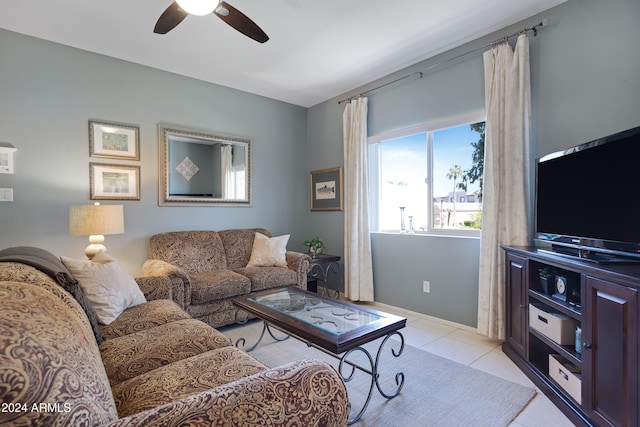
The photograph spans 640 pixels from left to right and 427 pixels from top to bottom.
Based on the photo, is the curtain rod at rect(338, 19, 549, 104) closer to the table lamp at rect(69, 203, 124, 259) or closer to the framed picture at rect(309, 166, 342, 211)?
the framed picture at rect(309, 166, 342, 211)

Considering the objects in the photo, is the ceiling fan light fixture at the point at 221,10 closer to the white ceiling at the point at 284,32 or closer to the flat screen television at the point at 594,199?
the white ceiling at the point at 284,32

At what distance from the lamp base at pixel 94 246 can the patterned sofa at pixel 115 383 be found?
160cm

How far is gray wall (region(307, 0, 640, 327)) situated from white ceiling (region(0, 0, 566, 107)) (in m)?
0.25

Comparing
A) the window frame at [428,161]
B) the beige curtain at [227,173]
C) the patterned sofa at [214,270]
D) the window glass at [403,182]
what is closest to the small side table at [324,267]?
the patterned sofa at [214,270]

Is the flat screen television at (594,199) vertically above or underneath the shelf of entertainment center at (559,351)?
above

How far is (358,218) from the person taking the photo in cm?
393

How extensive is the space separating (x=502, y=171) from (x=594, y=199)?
0.90 metres

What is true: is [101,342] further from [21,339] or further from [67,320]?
[21,339]

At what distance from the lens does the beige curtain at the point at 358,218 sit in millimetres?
3867

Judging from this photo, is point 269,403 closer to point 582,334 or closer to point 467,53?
point 582,334

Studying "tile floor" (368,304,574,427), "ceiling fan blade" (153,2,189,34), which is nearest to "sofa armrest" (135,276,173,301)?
"ceiling fan blade" (153,2,189,34)

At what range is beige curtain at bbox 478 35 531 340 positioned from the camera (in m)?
2.56

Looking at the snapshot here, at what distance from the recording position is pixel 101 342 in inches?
66.6

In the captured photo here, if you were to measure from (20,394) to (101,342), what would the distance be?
4.38 ft
